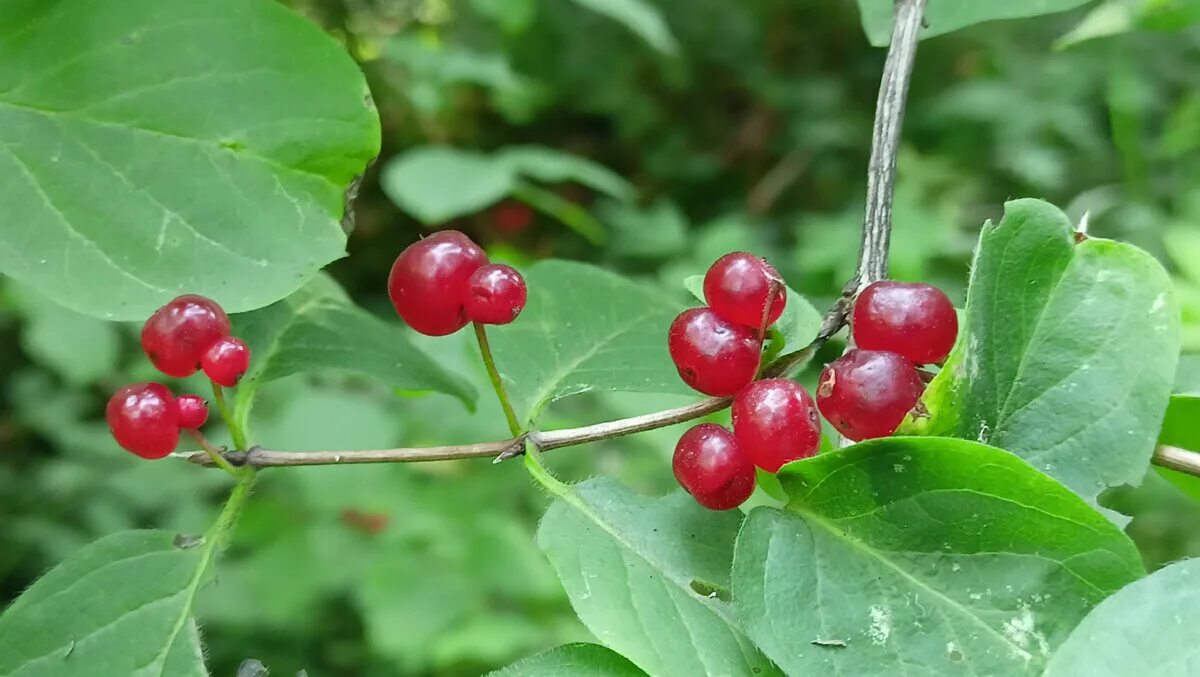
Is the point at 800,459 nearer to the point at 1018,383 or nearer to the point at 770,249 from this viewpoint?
the point at 1018,383

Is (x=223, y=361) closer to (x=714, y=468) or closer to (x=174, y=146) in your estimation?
(x=174, y=146)

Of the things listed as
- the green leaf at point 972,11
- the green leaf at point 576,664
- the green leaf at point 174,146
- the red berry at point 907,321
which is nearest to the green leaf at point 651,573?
the green leaf at point 576,664

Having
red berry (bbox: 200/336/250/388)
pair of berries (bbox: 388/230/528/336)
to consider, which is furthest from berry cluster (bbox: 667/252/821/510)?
red berry (bbox: 200/336/250/388)

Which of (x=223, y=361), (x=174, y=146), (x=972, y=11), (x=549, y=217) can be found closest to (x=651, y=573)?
(x=223, y=361)

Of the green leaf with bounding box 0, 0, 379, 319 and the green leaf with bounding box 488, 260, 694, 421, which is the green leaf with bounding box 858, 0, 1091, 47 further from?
the green leaf with bounding box 0, 0, 379, 319

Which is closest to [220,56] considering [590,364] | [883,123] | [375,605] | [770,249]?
[590,364]

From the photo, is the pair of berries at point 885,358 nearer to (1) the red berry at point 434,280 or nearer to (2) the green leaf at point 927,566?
(2) the green leaf at point 927,566
